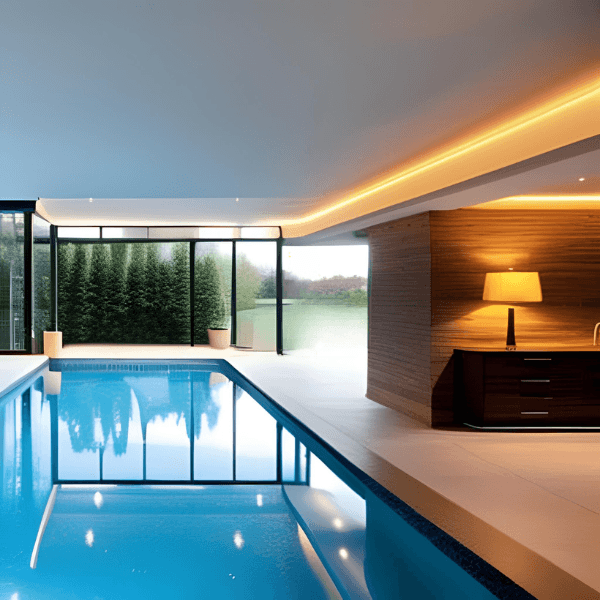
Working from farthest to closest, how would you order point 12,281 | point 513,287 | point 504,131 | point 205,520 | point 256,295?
point 256,295, point 12,281, point 513,287, point 504,131, point 205,520

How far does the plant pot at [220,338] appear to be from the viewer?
15.7 m

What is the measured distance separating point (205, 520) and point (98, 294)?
1267 cm

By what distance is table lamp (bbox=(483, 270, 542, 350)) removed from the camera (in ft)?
22.5

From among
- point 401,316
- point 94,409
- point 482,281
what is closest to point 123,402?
point 94,409

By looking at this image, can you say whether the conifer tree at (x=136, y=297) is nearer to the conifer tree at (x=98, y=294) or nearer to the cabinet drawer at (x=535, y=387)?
the conifer tree at (x=98, y=294)

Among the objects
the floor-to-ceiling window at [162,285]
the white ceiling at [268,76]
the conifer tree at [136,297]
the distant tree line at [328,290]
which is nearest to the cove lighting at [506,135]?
the white ceiling at [268,76]

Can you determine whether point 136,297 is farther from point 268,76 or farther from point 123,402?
point 268,76

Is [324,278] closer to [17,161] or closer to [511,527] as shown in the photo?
[17,161]

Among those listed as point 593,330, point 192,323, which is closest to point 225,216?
point 192,323

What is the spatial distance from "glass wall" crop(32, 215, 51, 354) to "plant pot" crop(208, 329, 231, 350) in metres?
3.83

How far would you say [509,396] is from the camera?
6938 millimetres

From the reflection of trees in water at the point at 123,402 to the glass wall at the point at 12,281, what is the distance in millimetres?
1997

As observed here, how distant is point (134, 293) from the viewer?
16.7m

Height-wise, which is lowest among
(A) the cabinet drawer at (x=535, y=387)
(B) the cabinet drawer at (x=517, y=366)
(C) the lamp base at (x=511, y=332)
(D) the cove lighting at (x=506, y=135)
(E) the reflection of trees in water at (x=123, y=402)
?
(E) the reflection of trees in water at (x=123, y=402)
